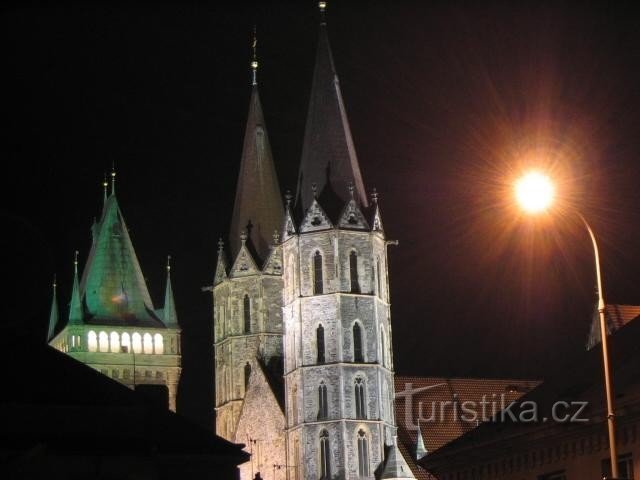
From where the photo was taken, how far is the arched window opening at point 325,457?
253 ft

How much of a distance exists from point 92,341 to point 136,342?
3.57m

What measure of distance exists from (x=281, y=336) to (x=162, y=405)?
45400 mm

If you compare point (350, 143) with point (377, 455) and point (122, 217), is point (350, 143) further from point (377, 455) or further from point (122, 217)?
point (122, 217)

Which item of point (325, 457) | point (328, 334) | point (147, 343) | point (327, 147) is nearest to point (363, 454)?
point (325, 457)

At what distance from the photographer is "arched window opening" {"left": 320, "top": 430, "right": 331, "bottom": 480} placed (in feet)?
253

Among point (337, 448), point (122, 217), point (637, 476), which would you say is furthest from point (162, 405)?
point (122, 217)

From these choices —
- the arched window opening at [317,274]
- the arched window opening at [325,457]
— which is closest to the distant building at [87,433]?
the arched window opening at [325,457]

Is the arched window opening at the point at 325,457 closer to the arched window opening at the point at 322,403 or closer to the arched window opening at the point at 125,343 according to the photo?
the arched window opening at the point at 322,403

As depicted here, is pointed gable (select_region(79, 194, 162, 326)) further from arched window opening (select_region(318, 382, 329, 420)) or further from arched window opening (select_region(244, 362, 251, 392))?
arched window opening (select_region(318, 382, 329, 420))

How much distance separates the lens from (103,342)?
116 meters

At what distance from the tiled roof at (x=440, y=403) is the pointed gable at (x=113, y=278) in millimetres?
34007

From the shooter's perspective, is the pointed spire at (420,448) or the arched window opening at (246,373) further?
the arched window opening at (246,373)

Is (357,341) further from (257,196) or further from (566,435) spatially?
(566,435)

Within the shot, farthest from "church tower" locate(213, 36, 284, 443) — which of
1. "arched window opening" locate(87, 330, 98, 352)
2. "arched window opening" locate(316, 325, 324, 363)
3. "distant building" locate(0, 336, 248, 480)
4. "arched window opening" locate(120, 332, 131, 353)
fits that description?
"distant building" locate(0, 336, 248, 480)
